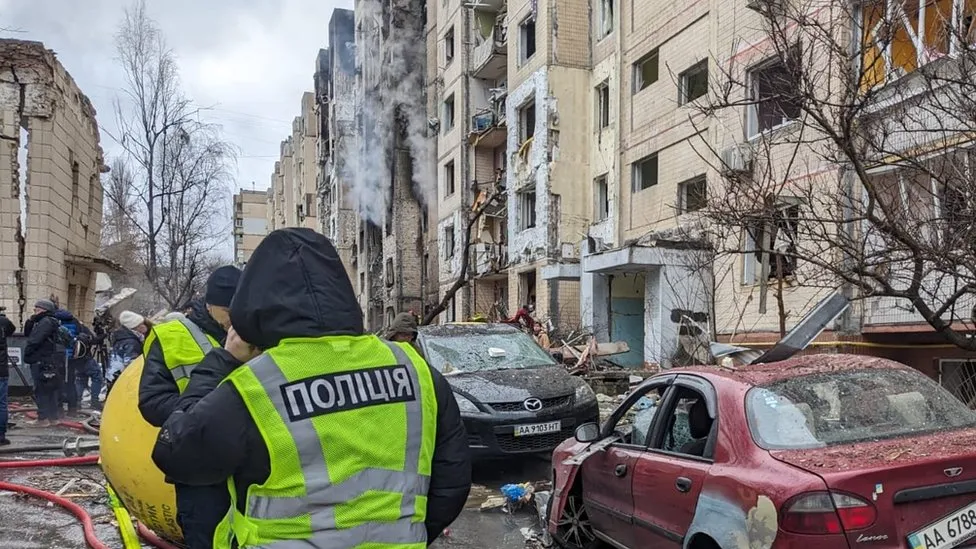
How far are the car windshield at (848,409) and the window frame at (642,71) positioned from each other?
1505cm

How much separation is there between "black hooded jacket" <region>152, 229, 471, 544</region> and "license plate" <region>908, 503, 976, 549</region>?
2.09 meters

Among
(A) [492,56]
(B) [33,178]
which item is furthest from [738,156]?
(A) [492,56]

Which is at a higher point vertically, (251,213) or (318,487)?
(251,213)

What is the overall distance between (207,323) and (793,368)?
3.24 m

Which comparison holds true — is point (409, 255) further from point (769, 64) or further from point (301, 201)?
point (301, 201)

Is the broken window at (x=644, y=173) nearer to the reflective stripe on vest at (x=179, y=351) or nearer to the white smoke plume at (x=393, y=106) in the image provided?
the reflective stripe on vest at (x=179, y=351)

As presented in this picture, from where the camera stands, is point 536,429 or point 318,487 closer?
point 318,487

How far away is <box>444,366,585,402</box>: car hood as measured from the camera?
7.62 m

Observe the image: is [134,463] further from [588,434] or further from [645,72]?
[645,72]

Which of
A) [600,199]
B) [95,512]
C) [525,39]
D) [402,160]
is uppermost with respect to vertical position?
[525,39]

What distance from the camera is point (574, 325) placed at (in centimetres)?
2017

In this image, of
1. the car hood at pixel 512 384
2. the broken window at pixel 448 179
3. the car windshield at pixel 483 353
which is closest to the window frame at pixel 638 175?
the car windshield at pixel 483 353

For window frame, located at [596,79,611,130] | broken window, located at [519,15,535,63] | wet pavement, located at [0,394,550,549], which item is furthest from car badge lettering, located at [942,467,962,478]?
broken window, located at [519,15,535,63]

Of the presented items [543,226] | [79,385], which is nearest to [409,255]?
[543,226]
